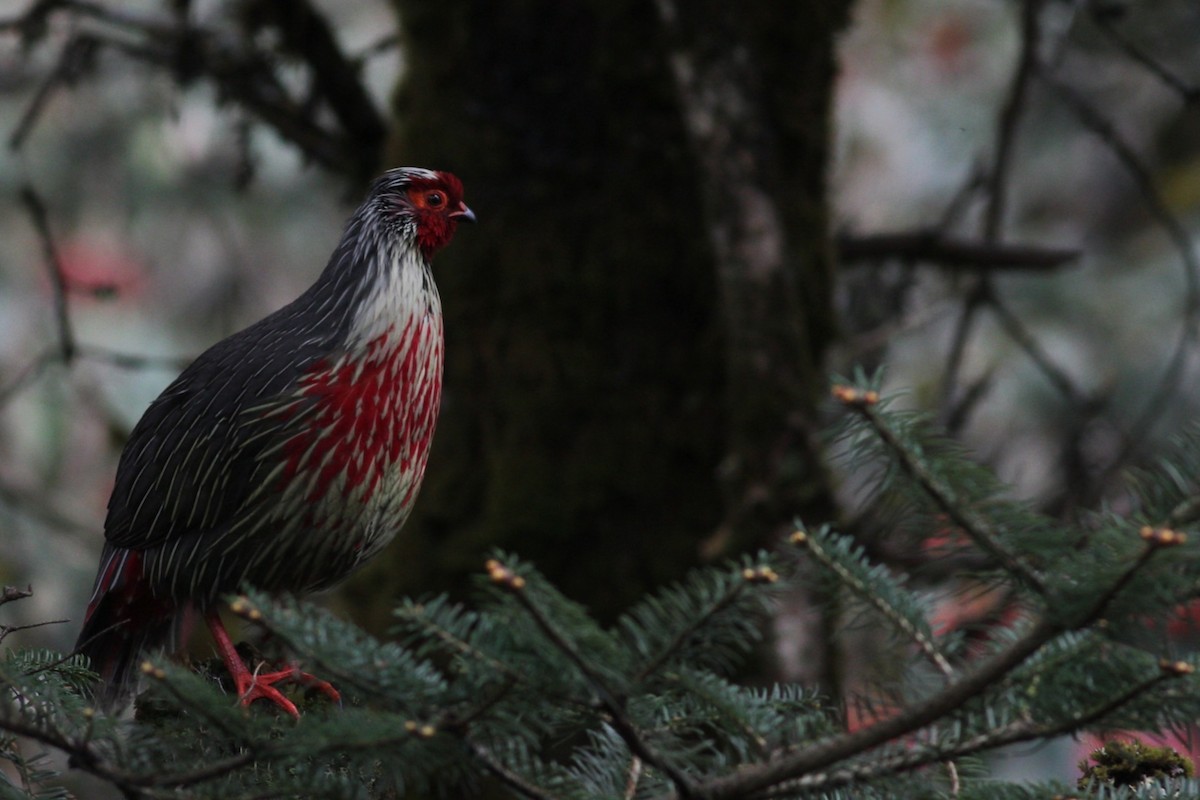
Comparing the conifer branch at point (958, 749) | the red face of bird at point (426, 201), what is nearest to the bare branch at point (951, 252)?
the red face of bird at point (426, 201)

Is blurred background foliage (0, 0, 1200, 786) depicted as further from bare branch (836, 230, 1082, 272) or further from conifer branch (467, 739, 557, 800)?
conifer branch (467, 739, 557, 800)

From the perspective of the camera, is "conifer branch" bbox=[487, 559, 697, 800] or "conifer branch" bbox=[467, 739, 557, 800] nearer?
"conifer branch" bbox=[487, 559, 697, 800]

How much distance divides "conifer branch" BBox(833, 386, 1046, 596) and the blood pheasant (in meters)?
1.24

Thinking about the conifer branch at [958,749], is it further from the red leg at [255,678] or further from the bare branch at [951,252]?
the bare branch at [951,252]

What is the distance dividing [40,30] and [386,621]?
8.03 ft

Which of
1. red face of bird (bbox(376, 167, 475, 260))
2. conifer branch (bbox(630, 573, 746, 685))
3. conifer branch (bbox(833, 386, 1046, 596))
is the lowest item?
conifer branch (bbox(630, 573, 746, 685))

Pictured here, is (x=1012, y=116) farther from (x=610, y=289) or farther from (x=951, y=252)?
(x=610, y=289)

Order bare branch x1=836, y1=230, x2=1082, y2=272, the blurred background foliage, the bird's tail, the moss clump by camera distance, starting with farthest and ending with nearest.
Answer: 1. bare branch x1=836, y1=230, x2=1082, y2=272
2. the blurred background foliage
3. the bird's tail
4. the moss clump

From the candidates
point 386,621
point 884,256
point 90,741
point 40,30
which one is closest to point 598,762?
point 90,741

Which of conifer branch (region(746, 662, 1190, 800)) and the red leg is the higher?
conifer branch (region(746, 662, 1190, 800))

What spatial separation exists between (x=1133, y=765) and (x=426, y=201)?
5.39 ft

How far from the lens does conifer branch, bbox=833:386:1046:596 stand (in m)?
1.39

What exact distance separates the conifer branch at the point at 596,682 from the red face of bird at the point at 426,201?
1406mm

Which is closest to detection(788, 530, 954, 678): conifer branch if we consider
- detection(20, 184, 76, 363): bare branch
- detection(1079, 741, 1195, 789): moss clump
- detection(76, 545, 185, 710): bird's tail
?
detection(1079, 741, 1195, 789): moss clump
